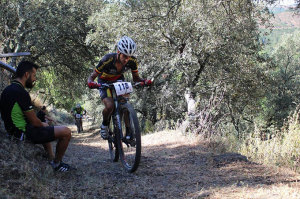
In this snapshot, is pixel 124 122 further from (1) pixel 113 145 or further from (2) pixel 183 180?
(2) pixel 183 180

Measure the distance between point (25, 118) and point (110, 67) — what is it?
5.61 feet

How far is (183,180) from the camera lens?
405 centimetres

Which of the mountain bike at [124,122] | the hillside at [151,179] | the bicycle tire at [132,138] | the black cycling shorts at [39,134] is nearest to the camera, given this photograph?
the hillside at [151,179]

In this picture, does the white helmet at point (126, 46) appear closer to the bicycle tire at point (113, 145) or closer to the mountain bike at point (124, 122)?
the mountain bike at point (124, 122)

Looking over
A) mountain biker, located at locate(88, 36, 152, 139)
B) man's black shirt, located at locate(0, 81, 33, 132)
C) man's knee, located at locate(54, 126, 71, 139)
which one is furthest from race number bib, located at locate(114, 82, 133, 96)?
man's black shirt, located at locate(0, 81, 33, 132)

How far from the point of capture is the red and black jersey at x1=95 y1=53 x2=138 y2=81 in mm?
4789

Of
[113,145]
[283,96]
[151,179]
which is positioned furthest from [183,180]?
[283,96]

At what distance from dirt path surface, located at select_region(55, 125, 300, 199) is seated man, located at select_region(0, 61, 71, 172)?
0.51 meters

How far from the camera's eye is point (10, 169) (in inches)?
121

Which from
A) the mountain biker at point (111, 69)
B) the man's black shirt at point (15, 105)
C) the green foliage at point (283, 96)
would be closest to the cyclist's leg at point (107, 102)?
the mountain biker at point (111, 69)

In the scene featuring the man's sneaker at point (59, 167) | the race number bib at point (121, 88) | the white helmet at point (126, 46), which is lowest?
the man's sneaker at point (59, 167)

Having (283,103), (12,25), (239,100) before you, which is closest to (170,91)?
(239,100)

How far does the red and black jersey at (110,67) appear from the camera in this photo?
4.79m

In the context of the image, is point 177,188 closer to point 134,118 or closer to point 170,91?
point 134,118
